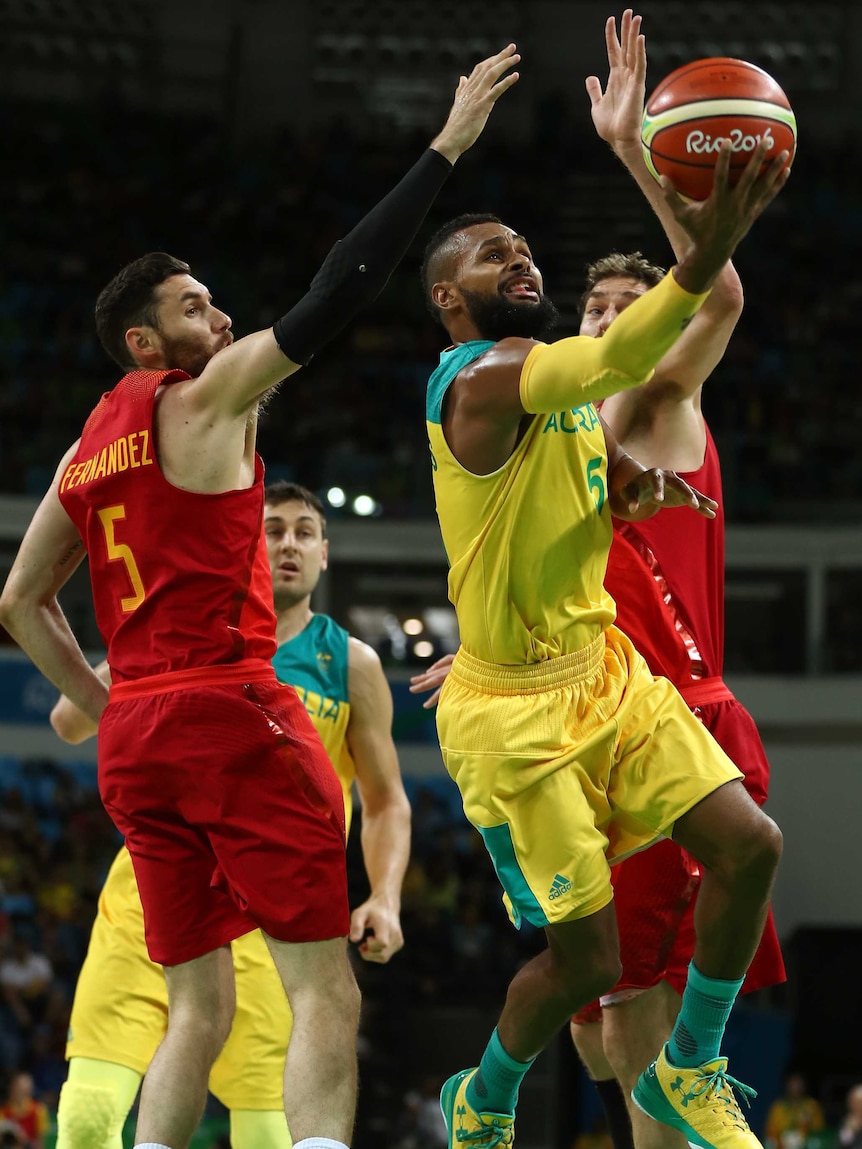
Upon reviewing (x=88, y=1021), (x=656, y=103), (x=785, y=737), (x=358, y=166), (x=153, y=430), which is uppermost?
(x=358, y=166)

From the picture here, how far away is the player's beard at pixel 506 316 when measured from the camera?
15.0ft

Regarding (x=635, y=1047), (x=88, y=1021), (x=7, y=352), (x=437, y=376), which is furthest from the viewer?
(x=7, y=352)

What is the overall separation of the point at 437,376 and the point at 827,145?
19.8 meters

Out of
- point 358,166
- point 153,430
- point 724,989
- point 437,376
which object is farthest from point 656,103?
point 358,166

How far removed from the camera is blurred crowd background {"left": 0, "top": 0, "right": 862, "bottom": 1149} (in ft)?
48.0

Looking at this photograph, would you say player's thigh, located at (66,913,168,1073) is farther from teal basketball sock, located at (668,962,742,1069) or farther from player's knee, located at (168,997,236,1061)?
teal basketball sock, located at (668,962,742,1069)

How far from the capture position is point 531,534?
14.4 feet

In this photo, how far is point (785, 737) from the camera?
16.8 metres

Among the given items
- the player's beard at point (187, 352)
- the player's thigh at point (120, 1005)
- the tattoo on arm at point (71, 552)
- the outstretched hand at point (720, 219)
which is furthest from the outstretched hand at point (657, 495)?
the player's thigh at point (120, 1005)

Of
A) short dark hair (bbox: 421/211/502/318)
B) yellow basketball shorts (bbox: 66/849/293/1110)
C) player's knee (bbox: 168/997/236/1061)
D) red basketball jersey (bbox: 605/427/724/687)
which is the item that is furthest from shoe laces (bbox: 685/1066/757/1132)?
short dark hair (bbox: 421/211/502/318)

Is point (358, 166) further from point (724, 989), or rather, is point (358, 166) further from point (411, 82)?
point (724, 989)

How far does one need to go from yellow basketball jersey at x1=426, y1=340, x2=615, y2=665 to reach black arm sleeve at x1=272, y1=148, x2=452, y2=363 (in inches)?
13.3

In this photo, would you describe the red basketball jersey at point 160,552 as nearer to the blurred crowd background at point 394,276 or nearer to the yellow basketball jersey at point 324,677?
the yellow basketball jersey at point 324,677

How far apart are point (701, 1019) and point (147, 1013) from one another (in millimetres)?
2435
